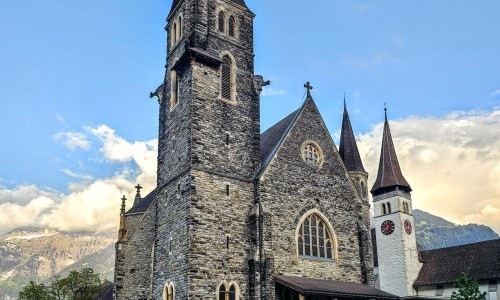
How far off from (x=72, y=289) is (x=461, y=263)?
131 ft

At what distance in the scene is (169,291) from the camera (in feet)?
85.6

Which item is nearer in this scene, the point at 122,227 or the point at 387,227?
the point at 122,227

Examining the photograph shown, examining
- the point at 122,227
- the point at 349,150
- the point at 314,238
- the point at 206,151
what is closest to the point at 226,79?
the point at 206,151

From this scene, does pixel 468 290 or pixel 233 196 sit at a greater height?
pixel 233 196

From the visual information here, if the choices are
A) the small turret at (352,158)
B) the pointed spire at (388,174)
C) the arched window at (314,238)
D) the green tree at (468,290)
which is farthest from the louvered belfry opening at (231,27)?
the pointed spire at (388,174)

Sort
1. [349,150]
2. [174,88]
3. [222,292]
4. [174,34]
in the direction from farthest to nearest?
1. [349,150]
2. [174,34]
3. [174,88]
4. [222,292]

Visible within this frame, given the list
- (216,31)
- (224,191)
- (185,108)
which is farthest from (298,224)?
(216,31)

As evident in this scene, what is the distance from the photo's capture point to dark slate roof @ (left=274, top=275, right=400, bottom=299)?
2391cm

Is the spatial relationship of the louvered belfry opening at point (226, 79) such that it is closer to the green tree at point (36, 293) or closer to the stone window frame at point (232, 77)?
the stone window frame at point (232, 77)

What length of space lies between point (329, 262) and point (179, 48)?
15.7m

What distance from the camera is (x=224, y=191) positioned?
26.8 m

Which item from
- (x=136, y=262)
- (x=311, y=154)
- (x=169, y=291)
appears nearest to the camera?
(x=169, y=291)

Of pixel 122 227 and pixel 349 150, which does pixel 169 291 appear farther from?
pixel 349 150

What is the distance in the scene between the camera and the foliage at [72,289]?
5450 centimetres
